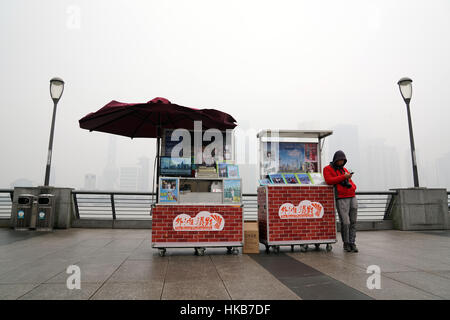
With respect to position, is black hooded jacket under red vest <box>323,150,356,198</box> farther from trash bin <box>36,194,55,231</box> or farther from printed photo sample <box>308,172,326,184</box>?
Result: trash bin <box>36,194,55,231</box>

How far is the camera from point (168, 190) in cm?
512

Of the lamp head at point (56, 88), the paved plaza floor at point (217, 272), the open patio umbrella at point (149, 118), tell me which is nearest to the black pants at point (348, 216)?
the paved plaza floor at point (217, 272)

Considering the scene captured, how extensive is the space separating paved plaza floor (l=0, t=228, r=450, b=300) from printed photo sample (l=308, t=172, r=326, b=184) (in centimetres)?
145

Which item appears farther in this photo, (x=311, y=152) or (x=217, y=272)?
(x=311, y=152)

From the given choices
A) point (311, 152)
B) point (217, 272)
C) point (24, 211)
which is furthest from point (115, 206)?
point (311, 152)

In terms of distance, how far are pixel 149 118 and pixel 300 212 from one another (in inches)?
155

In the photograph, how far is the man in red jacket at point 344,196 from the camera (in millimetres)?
5398

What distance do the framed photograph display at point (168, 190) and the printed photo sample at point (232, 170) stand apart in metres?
1.08

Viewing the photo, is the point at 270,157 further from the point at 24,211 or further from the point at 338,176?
the point at 24,211

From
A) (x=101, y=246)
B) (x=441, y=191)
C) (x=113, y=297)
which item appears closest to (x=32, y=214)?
(x=101, y=246)

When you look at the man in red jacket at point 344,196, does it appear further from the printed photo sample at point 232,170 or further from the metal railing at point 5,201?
the metal railing at point 5,201
